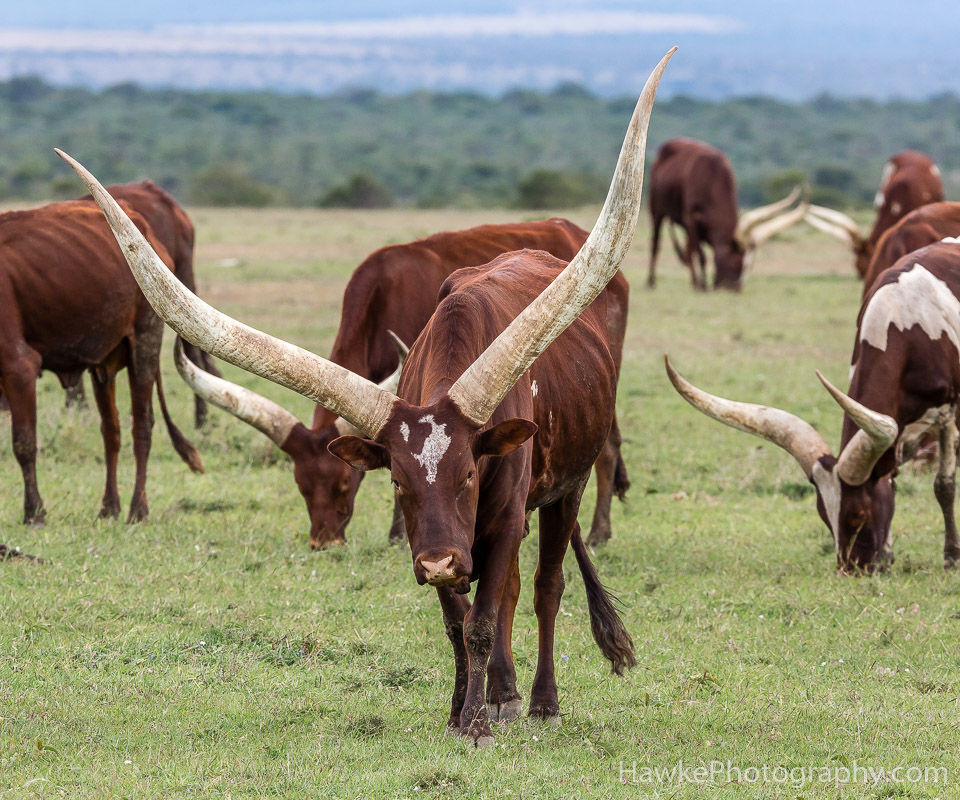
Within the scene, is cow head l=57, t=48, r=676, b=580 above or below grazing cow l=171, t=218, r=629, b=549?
above

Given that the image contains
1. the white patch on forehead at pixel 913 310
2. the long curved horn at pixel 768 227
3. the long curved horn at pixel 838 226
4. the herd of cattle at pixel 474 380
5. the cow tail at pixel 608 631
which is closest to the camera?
the herd of cattle at pixel 474 380

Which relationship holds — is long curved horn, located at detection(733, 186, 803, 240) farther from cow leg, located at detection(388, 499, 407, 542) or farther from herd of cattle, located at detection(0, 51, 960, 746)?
cow leg, located at detection(388, 499, 407, 542)

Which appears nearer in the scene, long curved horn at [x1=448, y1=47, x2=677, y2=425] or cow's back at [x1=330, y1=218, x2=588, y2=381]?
long curved horn at [x1=448, y1=47, x2=677, y2=425]

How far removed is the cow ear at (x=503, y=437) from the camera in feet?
14.2

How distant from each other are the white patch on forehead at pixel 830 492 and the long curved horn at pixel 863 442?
0.29 ft

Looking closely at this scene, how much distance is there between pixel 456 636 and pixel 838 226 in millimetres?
17848

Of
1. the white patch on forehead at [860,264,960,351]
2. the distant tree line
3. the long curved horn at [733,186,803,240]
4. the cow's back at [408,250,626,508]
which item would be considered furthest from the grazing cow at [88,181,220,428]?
the distant tree line

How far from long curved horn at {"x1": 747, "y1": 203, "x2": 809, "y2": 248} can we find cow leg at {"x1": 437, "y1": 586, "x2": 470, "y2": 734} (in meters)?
17.0

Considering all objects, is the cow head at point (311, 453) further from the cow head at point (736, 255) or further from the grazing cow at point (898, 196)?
the cow head at point (736, 255)

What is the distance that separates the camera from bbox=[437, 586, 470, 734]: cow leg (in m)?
4.75

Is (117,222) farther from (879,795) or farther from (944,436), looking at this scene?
(944,436)

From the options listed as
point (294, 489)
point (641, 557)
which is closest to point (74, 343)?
point (294, 489)

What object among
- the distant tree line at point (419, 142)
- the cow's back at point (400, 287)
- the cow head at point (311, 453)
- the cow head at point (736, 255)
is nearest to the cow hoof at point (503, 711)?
the cow head at point (311, 453)

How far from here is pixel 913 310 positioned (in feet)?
24.6
